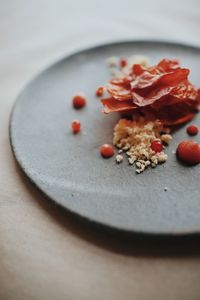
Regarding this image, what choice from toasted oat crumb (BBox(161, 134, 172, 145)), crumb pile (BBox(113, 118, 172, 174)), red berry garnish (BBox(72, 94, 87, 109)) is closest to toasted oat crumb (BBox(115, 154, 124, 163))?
crumb pile (BBox(113, 118, 172, 174))

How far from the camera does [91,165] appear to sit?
781 mm

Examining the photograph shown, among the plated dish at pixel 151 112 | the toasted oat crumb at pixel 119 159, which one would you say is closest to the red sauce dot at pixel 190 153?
the plated dish at pixel 151 112

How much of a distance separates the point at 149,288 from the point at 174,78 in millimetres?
472

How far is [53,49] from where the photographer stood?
4.02ft

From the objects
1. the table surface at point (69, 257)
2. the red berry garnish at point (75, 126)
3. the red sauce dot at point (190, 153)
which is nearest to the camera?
the table surface at point (69, 257)

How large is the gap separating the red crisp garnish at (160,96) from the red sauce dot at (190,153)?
0.31ft

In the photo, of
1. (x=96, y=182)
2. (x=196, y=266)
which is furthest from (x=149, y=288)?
(x=96, y=182)

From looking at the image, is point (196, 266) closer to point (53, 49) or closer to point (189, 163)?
point (189, 163)

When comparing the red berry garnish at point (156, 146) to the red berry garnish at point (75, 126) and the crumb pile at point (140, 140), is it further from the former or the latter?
the red berry garnish at point (75, 126)

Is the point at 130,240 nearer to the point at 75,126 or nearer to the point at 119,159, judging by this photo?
the point at 119,159

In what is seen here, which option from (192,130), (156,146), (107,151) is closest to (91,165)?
(107,151)

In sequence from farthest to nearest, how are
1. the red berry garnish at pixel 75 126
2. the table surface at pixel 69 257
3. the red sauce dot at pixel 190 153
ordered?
1. the red berry garnish at pixel 75 126
2. the red sauce dot at pixel 190 153
3. the table surface at pixel 69 257

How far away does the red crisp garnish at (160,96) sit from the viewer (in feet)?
2.70

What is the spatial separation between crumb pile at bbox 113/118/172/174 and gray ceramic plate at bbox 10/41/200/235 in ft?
0.06
